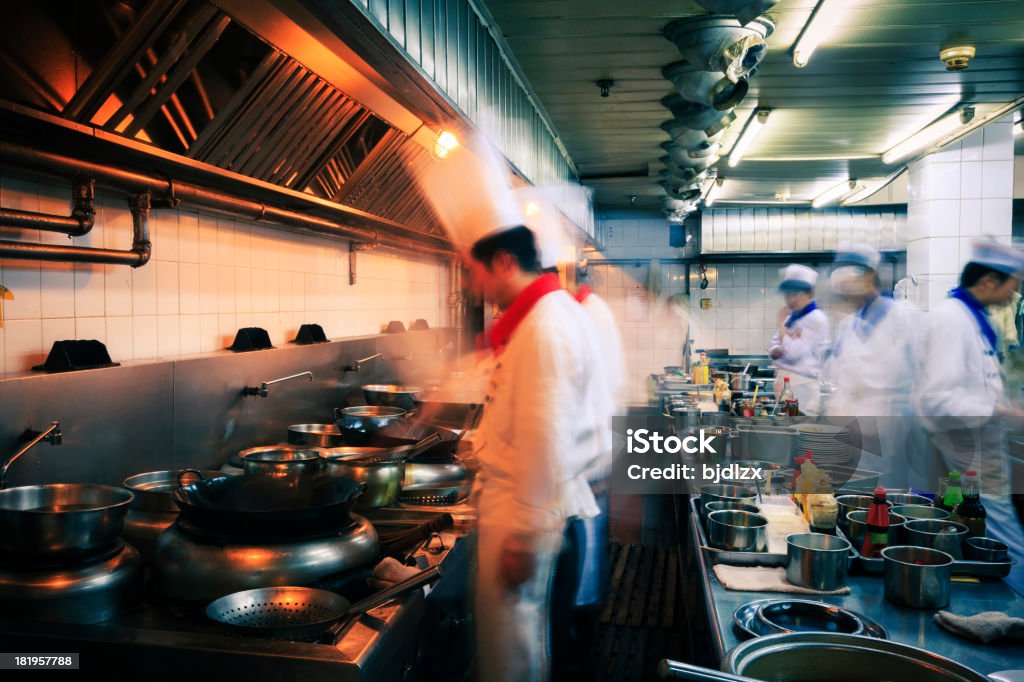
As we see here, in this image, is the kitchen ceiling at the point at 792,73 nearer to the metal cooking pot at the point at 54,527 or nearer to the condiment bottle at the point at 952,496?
the condiment bottle at the point at 952,496

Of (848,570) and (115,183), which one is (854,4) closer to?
(848,570)

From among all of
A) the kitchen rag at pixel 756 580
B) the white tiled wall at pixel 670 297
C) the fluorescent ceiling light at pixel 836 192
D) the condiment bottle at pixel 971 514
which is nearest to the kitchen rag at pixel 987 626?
the kitchen rag at pixel 756 580

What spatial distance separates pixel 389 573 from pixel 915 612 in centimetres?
133

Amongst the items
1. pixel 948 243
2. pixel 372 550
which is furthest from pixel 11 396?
pixel 948 243

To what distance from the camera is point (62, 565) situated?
1665 millimetres

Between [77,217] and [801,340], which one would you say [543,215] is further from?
[77,217]

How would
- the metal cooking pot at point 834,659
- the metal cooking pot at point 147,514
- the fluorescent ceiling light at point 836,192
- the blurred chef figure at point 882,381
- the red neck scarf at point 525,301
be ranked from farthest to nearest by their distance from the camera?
1. the fluorescent ceiling light at point 836,192
2. the blurred chef figure at point 882,381
3. the red neck scarf at point 525,301
4. the metal cooking pot at point 147,514
5. the metal cooking pot at point 834,659

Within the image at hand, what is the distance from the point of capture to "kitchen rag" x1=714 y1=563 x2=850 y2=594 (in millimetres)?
1978

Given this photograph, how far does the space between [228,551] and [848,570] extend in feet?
5.58

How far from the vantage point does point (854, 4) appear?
3.60 m

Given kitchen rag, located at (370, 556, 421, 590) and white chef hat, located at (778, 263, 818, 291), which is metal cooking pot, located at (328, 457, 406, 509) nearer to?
kitchen rag, located at (370, 556, 421, 590)

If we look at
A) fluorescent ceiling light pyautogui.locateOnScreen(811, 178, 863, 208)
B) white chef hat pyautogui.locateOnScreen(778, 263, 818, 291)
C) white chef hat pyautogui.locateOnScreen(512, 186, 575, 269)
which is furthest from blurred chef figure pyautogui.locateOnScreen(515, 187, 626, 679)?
fluorescent ceiling light pyautogui.locateOnScreen(811, 178, 863, 208)

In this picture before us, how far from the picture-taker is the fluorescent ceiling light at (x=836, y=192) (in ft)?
29.1

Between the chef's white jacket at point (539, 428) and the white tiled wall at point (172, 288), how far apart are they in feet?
4.35
